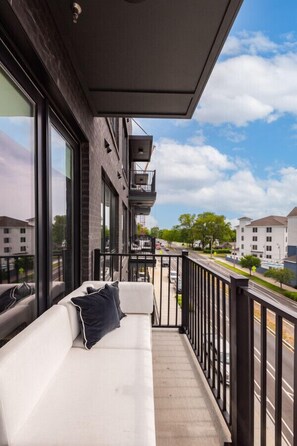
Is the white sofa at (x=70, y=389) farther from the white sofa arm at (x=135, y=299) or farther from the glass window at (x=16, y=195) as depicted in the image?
the white sofa arm at (x=135, y=299)

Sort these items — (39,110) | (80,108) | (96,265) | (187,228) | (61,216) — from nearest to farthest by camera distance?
(39,110), (61,216), (80,108), (96,265), (187,228)

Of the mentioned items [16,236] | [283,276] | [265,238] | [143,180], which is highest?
[143,180]

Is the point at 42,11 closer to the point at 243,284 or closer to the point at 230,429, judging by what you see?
the point at 243,284

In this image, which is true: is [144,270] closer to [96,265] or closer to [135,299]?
[96,265]

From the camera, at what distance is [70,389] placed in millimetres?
1438

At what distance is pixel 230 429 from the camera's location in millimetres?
1661

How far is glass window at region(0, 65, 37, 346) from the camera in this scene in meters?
1.65

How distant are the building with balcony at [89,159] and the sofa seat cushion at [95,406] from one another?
10 centimetres

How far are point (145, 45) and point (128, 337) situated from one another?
2.27m

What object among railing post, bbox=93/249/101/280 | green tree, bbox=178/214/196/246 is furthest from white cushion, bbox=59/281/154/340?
green tree, bbox=178/214/196/246

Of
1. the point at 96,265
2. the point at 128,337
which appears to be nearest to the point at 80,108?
the point at 96,265

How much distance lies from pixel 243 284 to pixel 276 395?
53 centimetres

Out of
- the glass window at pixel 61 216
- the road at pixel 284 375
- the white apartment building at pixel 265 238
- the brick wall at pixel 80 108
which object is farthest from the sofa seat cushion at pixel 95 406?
the white apartment building at pixel 265 238

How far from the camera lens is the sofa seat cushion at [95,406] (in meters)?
1.12
